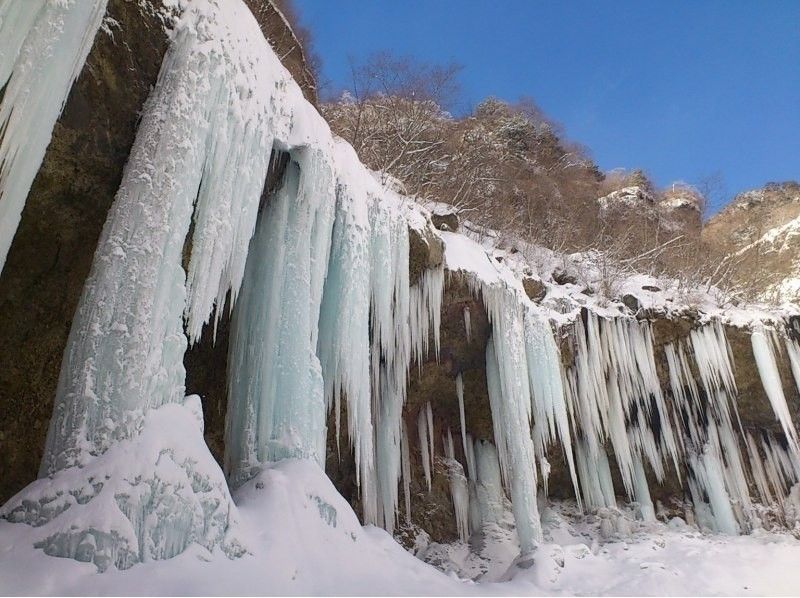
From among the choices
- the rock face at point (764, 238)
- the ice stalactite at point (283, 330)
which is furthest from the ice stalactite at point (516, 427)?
the rock face at point (764, 238)

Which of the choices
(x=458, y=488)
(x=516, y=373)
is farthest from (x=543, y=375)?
(x=458, y=488)

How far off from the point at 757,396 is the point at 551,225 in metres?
7.70

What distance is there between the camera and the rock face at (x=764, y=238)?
48.8ft

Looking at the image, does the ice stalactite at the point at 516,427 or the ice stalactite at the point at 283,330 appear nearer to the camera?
the ice stalactite at the point at 283,330

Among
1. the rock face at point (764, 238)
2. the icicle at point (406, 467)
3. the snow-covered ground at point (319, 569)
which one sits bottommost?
the snow-covered ground at point (319, 569)

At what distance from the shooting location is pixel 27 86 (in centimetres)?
301

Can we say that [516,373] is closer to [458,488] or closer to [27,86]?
[458,488]

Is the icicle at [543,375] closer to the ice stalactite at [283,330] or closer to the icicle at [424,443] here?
the icicle at [424,443]

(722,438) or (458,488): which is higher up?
(722,438)

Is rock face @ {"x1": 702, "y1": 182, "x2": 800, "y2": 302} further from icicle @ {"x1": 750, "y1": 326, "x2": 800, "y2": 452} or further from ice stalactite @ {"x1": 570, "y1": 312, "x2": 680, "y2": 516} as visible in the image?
ice stalactite @ {"x1": 570, "y1": 312, "x2": 680, "y2": 516}

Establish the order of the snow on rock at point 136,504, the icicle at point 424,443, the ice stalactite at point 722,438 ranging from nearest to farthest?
the snow on rock at point 136,504
the icicle at point 424,443
the ice stalactite at point 722,438

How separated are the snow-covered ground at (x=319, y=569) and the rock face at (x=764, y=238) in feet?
28.1

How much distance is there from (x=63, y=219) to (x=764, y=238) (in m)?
18.7

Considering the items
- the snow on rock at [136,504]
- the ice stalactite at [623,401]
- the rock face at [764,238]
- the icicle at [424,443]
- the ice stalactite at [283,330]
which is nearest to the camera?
the snow on rock at [136,504]
